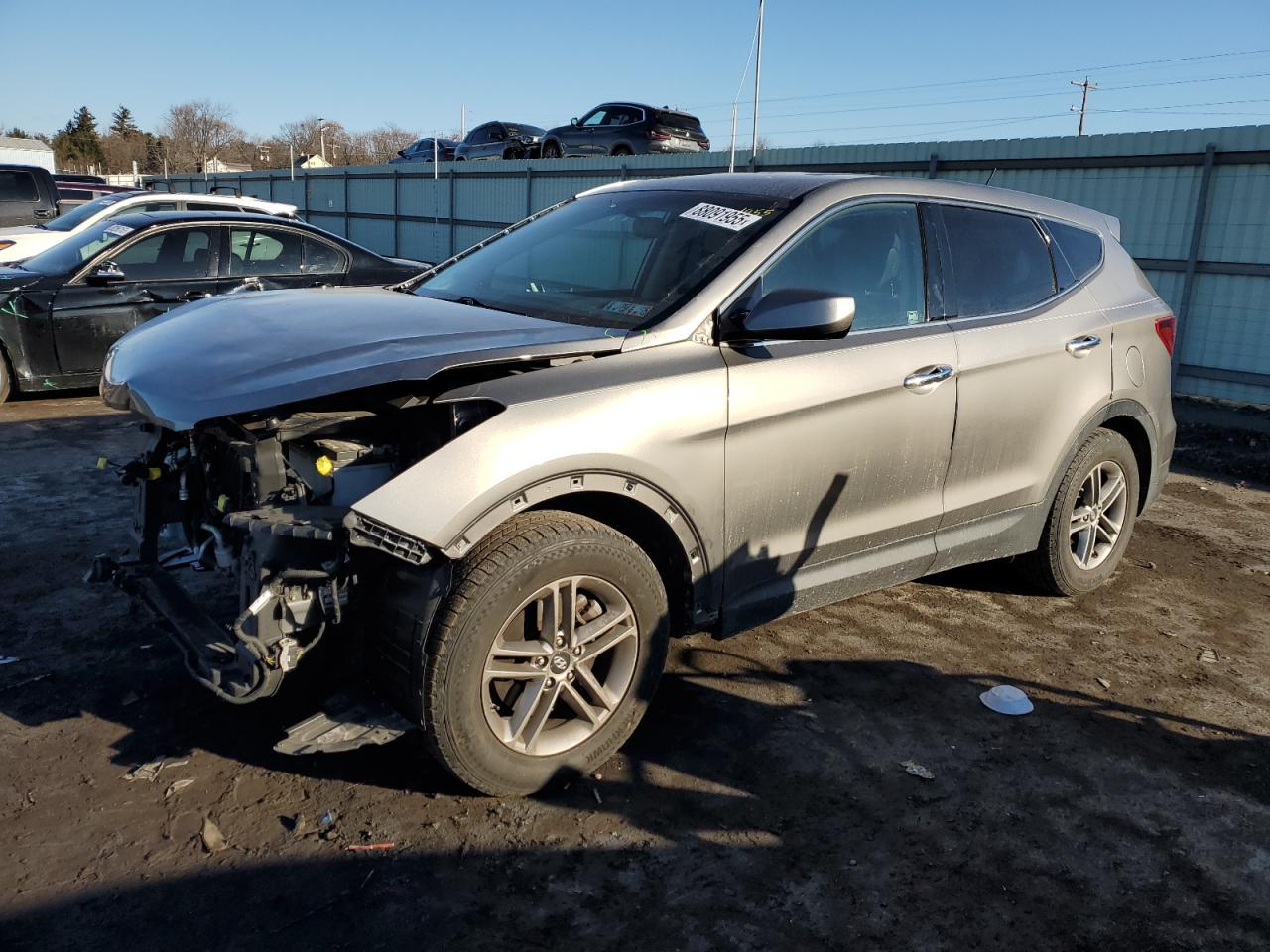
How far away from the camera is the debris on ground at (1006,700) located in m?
4.00

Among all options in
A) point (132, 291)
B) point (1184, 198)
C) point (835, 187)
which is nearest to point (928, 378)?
point (835, 187)

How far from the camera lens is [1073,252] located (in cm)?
495

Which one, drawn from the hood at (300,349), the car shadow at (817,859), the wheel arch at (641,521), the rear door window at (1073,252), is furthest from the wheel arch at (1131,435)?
the hood at (300,349)

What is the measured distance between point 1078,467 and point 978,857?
241 centimetres

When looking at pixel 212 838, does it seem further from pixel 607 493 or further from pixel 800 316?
pixel 800 316

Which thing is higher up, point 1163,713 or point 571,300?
point 571,300

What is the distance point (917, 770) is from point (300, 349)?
249 centimetres

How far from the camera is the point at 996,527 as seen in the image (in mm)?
4562

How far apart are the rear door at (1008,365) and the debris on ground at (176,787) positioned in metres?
3.01

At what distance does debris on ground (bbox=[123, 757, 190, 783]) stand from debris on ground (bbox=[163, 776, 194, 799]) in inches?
3.2

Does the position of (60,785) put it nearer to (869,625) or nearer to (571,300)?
(571,300)

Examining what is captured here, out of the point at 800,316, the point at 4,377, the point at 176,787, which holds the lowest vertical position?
the point at 176,787

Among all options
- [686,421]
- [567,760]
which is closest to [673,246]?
[686,421]

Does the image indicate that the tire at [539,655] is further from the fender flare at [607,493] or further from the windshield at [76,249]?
the windshield at [76,249]
